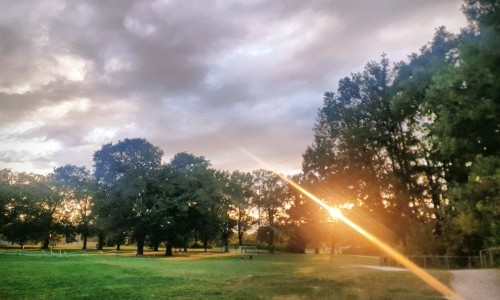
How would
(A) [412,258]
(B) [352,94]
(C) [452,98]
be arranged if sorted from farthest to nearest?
(B) [352,94] < (A) [412,258] < (C) [452,98]

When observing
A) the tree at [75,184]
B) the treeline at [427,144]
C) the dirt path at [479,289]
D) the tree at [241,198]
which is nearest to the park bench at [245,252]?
the treeline at [427,144]

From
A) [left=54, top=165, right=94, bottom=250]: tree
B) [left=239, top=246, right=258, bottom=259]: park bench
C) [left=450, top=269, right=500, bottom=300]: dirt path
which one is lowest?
[left=239, top=246, right=258, bottom=259]: park bench

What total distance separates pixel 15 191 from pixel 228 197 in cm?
4732

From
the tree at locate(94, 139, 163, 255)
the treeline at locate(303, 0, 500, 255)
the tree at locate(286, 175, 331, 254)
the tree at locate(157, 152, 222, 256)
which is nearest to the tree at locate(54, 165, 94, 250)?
the tree at locate(94, 139, 163, 255)

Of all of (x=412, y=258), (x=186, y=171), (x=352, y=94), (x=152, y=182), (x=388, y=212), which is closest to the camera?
(x=412, y=258)

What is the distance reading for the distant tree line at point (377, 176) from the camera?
67.4 ft

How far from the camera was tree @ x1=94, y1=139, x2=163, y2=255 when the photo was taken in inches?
2345

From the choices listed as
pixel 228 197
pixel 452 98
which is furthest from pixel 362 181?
pixel 228 197

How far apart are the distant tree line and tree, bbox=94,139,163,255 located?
169mm

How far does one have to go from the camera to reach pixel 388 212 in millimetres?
44781

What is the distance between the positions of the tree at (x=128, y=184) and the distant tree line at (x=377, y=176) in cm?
17

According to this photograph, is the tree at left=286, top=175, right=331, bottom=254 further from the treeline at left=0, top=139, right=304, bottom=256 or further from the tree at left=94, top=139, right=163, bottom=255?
the tree at left=94, top=139, right=163, bottom=255

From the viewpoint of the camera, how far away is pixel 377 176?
151ft

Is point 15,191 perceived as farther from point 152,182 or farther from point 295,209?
point 295,209
